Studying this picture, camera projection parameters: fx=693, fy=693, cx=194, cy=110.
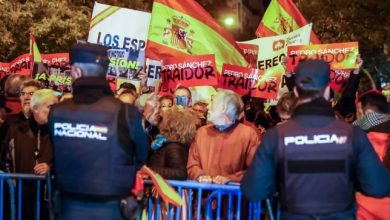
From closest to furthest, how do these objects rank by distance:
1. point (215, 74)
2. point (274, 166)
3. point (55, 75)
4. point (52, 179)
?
point (274, 166), point (52, 179), point (215, 74), point (55, 75)

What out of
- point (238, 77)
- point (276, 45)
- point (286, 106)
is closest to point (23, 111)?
point (286, 106)

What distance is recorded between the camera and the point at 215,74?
388 inches

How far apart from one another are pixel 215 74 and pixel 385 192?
567 cm

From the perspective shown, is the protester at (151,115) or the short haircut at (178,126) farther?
the protester at (151,115)

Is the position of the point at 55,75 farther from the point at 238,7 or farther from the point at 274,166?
the point at 238,7

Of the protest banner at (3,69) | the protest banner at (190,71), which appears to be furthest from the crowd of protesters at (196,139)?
the protest banner at (3,69)

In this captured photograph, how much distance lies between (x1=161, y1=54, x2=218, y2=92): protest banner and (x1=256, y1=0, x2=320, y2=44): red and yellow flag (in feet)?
8.30

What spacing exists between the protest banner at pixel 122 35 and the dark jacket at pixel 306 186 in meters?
6.74

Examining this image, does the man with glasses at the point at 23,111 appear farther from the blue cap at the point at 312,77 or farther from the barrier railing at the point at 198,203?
the blue cap at the point at 312,77

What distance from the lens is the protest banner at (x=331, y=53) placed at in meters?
9.59

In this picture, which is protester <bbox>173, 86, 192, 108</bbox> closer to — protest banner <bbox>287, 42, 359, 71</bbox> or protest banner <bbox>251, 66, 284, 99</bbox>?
protest banner <bbox>287, 42, 359, 71</bbox>

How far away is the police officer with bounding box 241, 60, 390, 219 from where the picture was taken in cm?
420

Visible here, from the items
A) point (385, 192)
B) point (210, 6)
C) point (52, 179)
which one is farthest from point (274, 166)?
point (210, 6)

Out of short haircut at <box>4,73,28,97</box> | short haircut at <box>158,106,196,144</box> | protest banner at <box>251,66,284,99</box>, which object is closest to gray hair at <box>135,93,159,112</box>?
short haircut at <box>158,106,196,144</box>
